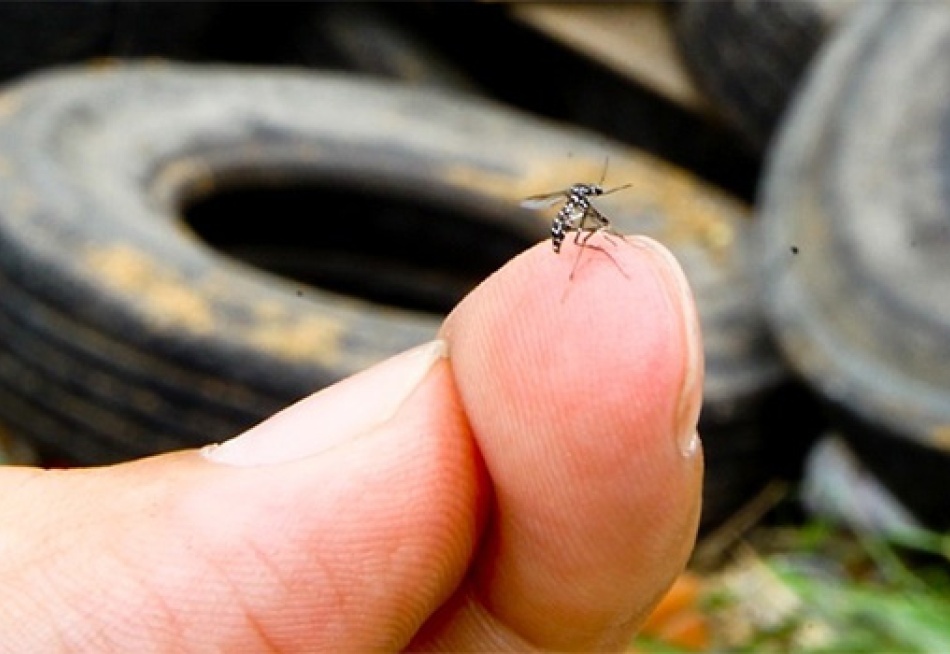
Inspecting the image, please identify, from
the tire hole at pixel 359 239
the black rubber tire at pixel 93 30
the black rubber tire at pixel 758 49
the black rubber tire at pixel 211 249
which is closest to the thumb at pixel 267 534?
the black rubber tire at pixel 211 249

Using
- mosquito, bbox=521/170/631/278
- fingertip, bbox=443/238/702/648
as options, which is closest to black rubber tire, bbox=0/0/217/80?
mosquito, bbox=521/170/631/278

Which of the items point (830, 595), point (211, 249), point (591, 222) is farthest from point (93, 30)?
point (591, 222)

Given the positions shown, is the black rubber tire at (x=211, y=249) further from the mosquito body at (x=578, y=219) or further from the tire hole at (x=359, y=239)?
the mosquito body at (x=578, y=219)

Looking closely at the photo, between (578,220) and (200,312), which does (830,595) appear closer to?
(578,220)

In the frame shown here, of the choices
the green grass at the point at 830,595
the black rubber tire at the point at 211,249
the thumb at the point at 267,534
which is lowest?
the black rubber tire at the point at 211,249

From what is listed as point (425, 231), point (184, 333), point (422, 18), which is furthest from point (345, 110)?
point (184, 333)

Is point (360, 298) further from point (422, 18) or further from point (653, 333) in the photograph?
point (653, 333)

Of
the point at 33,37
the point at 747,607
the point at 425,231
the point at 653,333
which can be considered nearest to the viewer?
the point at 653,333
